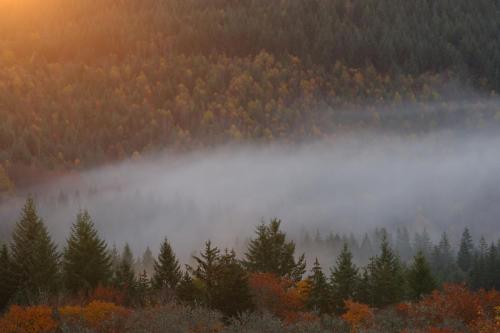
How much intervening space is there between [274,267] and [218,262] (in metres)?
22.3

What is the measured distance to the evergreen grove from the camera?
159 feet

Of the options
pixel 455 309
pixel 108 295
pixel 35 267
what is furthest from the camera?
pixel 35 267

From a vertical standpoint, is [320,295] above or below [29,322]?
above

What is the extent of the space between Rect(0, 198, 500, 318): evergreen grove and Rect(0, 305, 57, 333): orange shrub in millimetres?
8256

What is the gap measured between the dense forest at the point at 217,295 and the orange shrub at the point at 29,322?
5 cm

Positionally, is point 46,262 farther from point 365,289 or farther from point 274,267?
point 365,289

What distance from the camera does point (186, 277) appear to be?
170 ft

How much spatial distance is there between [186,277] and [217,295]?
6405 millimetres

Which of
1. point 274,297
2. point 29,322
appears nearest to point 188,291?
point 274,297

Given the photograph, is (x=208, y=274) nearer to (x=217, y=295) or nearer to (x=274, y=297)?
(x=217, y=295)

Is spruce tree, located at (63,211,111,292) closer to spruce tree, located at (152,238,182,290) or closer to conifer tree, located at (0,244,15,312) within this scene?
spruce tree, located at (152,238,182,290)

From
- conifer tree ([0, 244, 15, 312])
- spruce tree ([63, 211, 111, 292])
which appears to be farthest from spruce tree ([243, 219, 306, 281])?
conifer tree ([0, 244, 15, 312])

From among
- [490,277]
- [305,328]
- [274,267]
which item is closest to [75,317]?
[305,328]

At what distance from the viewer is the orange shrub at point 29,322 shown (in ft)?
116
